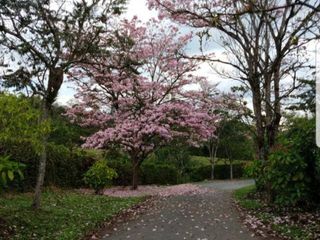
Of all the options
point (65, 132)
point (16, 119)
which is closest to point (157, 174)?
point (65, 132)

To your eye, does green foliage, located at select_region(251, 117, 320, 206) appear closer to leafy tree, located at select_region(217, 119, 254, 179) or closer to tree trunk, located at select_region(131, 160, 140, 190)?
tree trunk, located at select_region(131, 160, 140, 190)

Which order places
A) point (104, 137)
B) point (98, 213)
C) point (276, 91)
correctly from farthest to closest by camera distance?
point (104, 137)
point (276, 91)
point (98, 213)

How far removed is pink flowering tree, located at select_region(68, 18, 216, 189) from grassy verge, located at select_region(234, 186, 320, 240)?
31.1 ft

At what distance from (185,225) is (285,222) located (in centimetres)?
244

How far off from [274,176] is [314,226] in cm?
236

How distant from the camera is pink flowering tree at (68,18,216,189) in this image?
22.7 metres

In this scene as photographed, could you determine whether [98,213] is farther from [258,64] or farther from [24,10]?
[258,64]

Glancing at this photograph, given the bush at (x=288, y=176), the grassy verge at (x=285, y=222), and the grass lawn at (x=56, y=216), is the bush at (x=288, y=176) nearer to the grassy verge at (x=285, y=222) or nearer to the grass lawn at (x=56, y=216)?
the grassy verge at (x=285, y=222)

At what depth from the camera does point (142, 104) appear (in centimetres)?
2355

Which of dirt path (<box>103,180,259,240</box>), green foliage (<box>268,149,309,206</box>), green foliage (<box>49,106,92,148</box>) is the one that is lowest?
dirt path (<box>103,180,259,240</box>)

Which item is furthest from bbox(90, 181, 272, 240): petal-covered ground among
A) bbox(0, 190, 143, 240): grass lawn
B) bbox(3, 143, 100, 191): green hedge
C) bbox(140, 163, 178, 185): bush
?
bbox(140, 163, 178, 185): bush

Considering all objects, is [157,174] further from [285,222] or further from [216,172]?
[285,222]

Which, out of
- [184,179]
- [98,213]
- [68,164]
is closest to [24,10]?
[98,213]

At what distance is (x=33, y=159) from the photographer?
18344 millimetres
